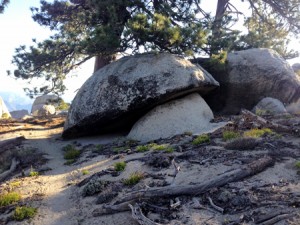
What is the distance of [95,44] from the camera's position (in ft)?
58.2

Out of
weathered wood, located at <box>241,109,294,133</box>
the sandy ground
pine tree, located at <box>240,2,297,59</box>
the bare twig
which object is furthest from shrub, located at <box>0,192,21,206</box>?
pine tree, located at <box>240,2,297,59</box>

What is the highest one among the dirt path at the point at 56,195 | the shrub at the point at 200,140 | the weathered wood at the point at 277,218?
the shrub at the point at 200,140

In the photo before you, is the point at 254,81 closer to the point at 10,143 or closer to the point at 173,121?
the point at 173,121

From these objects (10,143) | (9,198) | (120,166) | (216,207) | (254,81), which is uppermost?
(254,81)

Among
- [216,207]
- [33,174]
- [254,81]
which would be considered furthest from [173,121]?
[216,207]

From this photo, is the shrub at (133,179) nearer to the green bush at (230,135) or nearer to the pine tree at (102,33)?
the green bush at (230,135)

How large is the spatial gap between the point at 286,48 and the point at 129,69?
1672cm

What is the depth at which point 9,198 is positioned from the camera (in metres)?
9.98

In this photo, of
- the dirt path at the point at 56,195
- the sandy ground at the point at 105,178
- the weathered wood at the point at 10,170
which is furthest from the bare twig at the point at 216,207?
the weathered wood at the point at 10,170

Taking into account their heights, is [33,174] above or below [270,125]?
below

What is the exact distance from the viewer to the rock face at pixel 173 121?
664 inches

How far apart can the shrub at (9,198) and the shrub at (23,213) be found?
3.28 feet

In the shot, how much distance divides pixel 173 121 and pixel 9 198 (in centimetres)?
956

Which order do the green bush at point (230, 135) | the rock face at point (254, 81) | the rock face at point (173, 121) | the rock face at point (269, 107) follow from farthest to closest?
the rock face at point (254, 81) < the rock face at point (269, 107) < the rock face at point (173, 121) < the green bush at point (230, 135)
